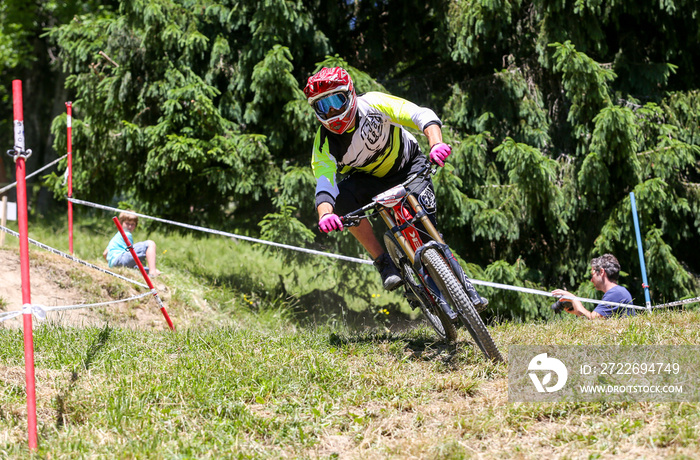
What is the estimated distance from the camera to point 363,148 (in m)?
4.55

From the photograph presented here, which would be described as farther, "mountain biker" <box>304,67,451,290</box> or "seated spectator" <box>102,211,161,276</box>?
"seated spectator" <box>102,211,161,276</box>

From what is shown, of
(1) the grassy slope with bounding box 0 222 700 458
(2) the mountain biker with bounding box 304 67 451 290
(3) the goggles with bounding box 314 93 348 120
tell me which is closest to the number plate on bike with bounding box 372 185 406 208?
(2) the mountain biker with bounding box 304 67 451 290

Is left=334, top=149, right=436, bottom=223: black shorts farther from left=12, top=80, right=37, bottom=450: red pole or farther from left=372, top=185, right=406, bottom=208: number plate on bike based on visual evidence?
left=12, top=80, right=37, bottom=450: red pole

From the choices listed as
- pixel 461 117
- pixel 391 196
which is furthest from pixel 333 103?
pixel 461 117

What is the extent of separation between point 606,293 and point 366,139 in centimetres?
317

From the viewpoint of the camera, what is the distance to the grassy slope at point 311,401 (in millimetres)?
3182

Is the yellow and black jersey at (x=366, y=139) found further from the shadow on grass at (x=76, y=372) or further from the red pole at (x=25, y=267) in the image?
the shadow on grass at (x=76, y=372)

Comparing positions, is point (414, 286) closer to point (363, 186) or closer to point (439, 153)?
point (363, 186)

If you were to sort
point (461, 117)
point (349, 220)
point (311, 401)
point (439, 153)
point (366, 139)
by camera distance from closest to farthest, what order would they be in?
1. point (311, 401)
2. point (439, 153)
3. point (349, 220)
4. point (366, 139)
5. point (461, 117)

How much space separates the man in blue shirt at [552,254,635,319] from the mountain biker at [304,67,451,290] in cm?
219

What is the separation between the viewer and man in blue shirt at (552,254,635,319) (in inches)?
233

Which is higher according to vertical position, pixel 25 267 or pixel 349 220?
pixel 349 220

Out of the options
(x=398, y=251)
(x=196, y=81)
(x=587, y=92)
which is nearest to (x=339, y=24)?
(x=196, y=81)

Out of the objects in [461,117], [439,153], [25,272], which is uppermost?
[461,117]
